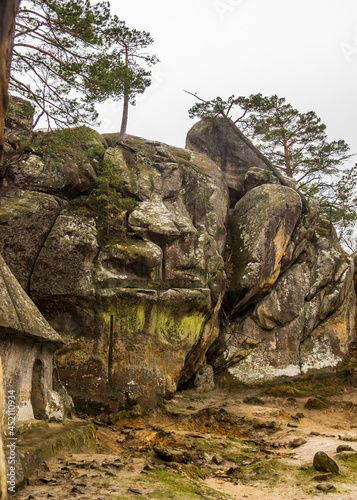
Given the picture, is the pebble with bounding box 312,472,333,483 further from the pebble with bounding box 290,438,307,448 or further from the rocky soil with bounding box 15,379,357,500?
the pebble with bounding box 290,438,307,448

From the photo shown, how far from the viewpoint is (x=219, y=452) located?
31.0 feet

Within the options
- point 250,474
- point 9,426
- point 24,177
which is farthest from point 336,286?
point 9,426

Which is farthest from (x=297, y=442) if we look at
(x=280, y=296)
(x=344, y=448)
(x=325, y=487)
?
(x=280, y=296)

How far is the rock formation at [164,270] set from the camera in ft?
43.4

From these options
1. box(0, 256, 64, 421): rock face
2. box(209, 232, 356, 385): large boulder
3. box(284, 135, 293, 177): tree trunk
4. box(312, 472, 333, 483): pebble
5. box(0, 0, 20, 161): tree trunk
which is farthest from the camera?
box(284, 135, 293, 177): tree trunk

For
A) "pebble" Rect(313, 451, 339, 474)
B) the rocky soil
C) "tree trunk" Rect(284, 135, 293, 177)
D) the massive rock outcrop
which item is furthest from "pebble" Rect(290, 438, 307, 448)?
"tree trunk" Rect(284, 135, 293, 177)

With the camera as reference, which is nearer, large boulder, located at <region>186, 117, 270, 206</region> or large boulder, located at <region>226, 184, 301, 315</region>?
large boulder, located at <region>226, 184, 301, 315</region>

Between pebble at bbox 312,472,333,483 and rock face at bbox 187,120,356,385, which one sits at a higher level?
rock face at bbox 187,120,356,385

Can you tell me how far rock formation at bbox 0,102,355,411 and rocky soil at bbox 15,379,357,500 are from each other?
1.39 metres

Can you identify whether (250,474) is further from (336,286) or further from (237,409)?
(336,286)

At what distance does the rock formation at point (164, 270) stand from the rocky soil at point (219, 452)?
1.39 meters

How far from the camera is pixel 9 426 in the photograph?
23.4ft

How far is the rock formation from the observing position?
1323 centimetres

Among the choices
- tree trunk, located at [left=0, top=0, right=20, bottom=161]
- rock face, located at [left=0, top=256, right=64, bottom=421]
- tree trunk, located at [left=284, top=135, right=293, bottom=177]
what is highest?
tree trunk, located at [left=284, top=135, right=293, bottom=177]
